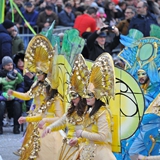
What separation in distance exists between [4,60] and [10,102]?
776 mm

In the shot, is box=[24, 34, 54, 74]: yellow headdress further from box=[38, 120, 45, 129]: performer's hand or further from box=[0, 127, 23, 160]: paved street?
box=[0, 127, 23, 160]: paved street

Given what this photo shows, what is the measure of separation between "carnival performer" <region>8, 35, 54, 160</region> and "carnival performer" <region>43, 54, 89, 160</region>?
776 millimetres

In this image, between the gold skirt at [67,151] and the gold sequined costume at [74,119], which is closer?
the gold sequined costume at [74,119]

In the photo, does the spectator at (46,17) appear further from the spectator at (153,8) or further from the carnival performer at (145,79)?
the carnival performer at (145,79)

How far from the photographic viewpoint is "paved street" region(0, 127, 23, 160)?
34.7ft

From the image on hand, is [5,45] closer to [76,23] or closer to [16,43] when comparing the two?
[16,43]

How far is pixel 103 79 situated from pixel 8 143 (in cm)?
466

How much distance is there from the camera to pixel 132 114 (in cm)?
779

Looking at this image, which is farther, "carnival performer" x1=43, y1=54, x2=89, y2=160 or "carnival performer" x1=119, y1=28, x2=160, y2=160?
"carnival performer" x1=43, y1=54, x2=89, y2=160

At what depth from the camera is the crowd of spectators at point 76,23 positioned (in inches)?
442

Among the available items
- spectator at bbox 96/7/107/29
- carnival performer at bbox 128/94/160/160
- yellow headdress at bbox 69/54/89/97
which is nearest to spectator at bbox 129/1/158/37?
spectator at bbox 96/7/107/29

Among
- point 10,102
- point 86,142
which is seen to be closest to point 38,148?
point 86,142

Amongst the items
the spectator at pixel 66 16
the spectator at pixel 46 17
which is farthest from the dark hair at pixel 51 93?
the spectator at pixel 66 16

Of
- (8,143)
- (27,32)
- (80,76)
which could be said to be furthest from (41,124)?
(27,32)
